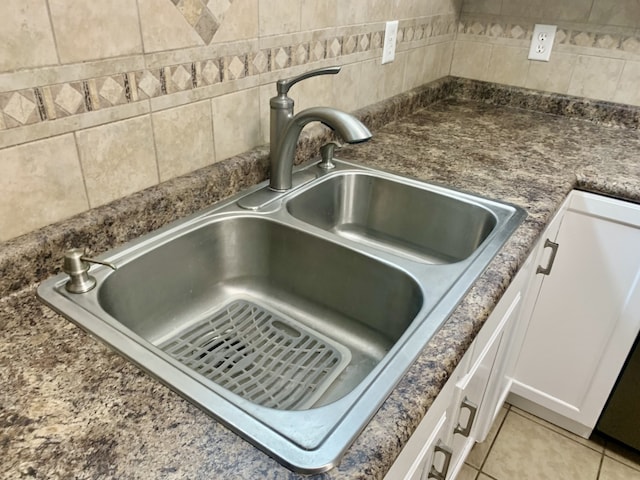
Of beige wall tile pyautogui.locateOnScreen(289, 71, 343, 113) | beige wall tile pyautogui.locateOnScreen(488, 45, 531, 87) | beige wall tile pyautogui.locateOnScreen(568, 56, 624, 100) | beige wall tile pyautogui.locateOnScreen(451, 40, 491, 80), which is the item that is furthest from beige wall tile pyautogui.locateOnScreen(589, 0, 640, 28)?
beige wall tile pyautogui.locateOnScreen(289, 71, 343, 113)

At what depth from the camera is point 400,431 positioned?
529mm

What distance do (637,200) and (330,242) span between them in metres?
0.81

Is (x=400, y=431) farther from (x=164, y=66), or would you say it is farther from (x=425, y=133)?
(x=425, y=133)

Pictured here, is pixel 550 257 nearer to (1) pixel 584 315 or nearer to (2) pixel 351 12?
(1) pixel 584 315

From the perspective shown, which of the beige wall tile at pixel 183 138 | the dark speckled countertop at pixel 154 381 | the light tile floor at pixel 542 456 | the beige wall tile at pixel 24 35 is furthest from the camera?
the light tile floor at pixel 542 456

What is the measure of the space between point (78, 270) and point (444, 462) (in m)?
0.73

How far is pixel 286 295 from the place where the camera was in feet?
3.32

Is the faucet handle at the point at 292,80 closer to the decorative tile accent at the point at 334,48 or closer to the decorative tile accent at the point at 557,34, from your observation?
the decorative tile accent at the point at 334,48

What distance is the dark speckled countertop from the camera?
0.48 metres

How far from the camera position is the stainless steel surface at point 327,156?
1.19 metres

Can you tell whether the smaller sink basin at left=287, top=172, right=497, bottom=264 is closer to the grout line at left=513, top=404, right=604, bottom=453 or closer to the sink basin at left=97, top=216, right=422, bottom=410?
the sink basin at left=97, top=216, right=422, bottom=410

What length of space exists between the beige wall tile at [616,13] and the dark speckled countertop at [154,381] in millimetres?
505

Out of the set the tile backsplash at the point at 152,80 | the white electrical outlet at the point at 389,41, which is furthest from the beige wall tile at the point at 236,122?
the white electrical outlet at the point at 389,41

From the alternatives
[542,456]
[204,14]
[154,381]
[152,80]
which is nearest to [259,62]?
[204,14]
